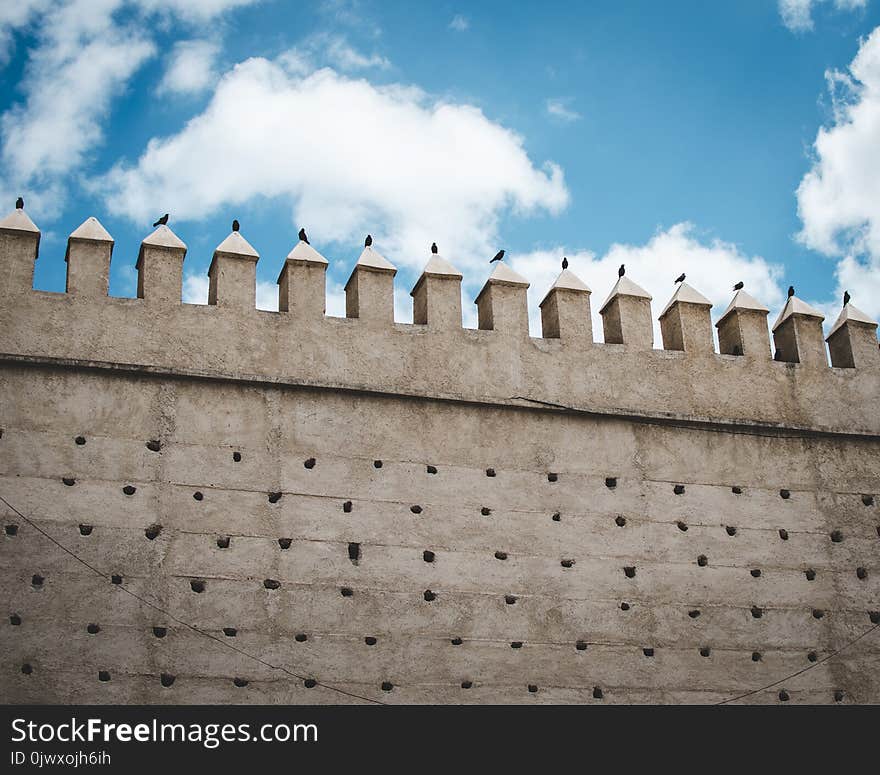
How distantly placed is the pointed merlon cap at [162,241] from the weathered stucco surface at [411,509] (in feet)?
1.01

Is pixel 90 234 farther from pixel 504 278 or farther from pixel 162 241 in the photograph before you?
pixel 504 278

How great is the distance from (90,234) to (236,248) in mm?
1221

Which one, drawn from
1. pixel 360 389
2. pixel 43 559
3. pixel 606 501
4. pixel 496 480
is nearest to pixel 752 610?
pixel 606 501

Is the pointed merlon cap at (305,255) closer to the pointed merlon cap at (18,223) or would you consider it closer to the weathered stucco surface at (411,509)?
the weathered stucco surface at (411,509)

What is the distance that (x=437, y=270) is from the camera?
12.4 meters

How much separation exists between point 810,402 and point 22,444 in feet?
22.7

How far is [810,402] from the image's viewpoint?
12.8m

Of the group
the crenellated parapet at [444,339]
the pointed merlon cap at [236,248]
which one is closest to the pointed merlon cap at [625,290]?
the crenellated parapet at [444,339]

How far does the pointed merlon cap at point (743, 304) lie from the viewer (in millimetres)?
13086

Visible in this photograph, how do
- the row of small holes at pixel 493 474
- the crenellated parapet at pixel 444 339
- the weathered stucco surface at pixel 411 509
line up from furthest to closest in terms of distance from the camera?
the crenellated parapet at pixel 444 339 → the row of small holes at pixel 493 474 → the weathered stucco surface at pixel 411 509

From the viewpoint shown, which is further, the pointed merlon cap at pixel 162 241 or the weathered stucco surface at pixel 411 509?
the pointed merlon cap at pixel 162 241

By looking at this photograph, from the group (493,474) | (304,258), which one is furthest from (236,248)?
(493,474)

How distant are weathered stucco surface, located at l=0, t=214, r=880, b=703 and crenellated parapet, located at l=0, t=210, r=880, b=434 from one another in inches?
1.1

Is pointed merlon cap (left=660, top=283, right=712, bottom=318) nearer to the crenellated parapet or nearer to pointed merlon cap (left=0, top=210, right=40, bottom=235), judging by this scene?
the crenellated parapet
